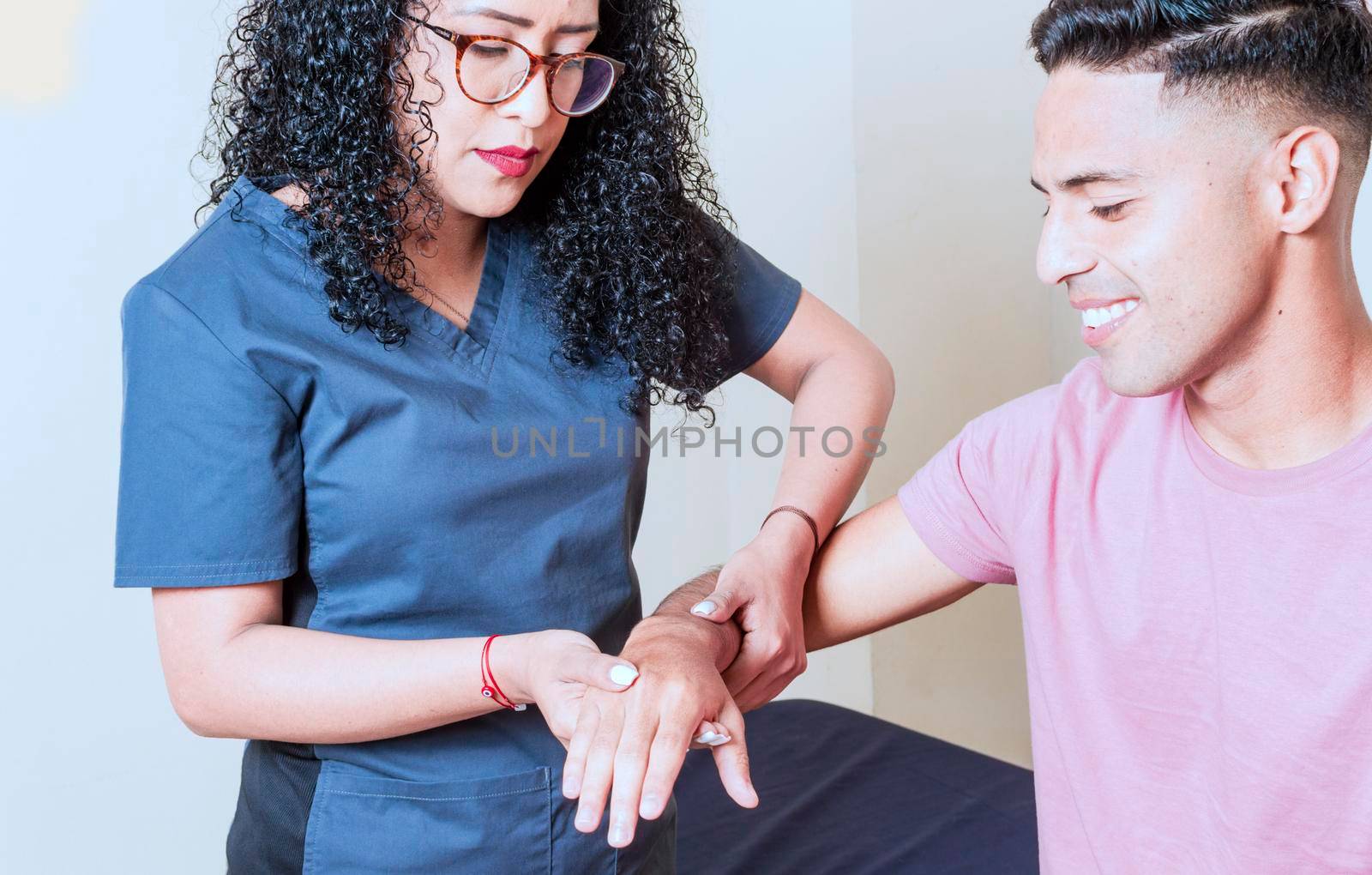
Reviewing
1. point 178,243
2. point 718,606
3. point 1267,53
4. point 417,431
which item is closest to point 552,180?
point 417,431

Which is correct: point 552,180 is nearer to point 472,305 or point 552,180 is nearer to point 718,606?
point 472,305

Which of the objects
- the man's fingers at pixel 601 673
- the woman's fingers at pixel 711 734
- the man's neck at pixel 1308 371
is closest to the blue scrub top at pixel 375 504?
the man's fingers at pixel 601 673

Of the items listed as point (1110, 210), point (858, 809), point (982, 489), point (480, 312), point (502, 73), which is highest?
point (502, 73)

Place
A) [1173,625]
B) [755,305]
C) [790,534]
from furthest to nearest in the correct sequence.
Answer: [755,305], [790,534], [1173,625]

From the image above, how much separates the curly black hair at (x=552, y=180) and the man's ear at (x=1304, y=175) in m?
0.65

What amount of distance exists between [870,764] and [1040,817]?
80 centimetres

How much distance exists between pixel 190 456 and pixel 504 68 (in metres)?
0.48

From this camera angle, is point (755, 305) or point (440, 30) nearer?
point (440, 30)

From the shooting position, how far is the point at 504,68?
129 cm

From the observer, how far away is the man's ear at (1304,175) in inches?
43.9

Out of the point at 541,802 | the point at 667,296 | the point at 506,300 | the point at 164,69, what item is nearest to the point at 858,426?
the point at 667,296

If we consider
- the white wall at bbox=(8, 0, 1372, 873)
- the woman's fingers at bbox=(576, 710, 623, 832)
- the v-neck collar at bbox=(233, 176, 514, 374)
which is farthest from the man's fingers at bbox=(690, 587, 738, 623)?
the white wall at bbox=(8, 0, 1372, 873)

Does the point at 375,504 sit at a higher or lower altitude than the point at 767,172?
lower

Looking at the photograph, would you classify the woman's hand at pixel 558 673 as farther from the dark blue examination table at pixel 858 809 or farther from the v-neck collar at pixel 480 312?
the dark blue examination table at pixel 858 809
